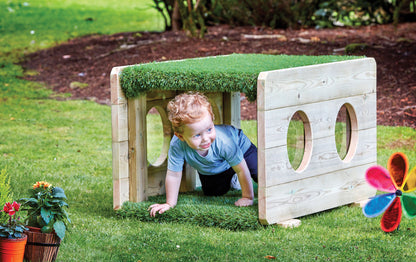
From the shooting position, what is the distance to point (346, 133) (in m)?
4.31

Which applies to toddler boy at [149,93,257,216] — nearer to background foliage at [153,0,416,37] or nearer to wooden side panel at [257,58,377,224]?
wooden side panel at [257,58,377,224]

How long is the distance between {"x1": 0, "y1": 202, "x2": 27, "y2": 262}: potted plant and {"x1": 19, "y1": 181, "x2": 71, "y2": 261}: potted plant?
0.40 feet

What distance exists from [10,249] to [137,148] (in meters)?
1.39

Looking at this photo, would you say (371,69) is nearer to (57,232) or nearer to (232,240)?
Answer: (232,240)

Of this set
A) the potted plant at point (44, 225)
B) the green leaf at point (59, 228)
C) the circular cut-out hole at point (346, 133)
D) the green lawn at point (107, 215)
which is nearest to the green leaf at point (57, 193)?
the potted plant at point (44, 225)

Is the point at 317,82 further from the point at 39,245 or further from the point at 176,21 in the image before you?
the point at 176,21

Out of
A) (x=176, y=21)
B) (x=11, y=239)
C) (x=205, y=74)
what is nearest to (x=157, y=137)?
(x=205, y=74)

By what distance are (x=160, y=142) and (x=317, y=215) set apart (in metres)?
1.25

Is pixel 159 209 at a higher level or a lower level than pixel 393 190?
lower

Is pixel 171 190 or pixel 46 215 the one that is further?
pixel 171 190

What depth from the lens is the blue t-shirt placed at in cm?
398

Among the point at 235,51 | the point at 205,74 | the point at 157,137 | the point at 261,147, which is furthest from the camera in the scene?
the point at 235,51

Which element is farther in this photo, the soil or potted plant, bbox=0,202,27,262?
the soil

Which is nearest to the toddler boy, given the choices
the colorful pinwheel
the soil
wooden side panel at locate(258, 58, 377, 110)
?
wooden side panel at locate(258, 58, 377, 110)
